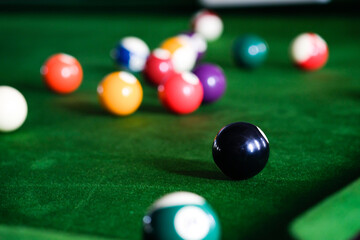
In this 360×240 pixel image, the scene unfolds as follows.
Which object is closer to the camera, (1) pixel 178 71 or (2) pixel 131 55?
(1) pixel 178 71

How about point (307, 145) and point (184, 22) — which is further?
point (184, 22)

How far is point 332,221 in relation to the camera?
→ 6.63ft

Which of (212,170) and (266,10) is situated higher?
(266,10)

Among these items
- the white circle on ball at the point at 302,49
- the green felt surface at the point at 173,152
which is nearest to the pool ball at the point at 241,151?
the green felt surface at the point at 173,152

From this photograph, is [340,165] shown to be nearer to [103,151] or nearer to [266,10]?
[103,151]

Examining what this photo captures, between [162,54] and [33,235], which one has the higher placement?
[162,54]

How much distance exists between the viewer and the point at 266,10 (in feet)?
28.1

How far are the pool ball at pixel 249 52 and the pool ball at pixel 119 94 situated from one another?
1.75 metres

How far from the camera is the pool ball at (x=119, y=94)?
3.99 m

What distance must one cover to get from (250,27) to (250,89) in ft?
10.9

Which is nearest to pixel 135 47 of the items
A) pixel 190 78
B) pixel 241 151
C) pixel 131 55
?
pixel 131 55

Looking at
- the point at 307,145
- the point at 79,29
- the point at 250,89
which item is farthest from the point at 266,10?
the point at 307,145

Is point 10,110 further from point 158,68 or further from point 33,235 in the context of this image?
point 33,235

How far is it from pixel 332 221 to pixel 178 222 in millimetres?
647
